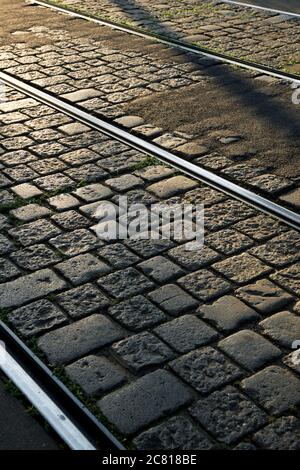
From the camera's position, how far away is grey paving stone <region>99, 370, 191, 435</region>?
332 cm

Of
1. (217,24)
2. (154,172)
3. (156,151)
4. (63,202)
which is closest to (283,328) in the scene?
(63,202)

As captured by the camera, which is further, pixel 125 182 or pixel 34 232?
pixel 125 182

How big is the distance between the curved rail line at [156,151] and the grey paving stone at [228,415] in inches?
65.7

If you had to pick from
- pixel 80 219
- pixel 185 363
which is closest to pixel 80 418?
pixel 185 363

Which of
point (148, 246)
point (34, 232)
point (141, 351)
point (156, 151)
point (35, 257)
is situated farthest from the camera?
point (156, 151)

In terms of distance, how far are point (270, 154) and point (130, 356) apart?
2.70 meters

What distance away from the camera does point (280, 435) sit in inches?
128

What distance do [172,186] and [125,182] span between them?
0.34 meters

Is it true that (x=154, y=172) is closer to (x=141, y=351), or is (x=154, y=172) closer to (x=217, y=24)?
(x=141, y=351)

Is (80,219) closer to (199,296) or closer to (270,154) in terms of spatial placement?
(199,296)

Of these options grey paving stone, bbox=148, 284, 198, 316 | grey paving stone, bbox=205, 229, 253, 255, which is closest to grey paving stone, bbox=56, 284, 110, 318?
grey paving stone, bbox=148, 284, 198, 316

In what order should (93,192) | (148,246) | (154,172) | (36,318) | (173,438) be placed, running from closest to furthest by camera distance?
1. (173,438)
2. (36,318)
3. (148,246)
4. (93,192)
5. (154,172)

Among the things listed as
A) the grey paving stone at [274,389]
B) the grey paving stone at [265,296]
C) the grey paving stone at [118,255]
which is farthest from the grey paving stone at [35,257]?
the grey paving stone at [274,389]

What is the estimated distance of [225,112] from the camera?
6.74m
